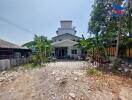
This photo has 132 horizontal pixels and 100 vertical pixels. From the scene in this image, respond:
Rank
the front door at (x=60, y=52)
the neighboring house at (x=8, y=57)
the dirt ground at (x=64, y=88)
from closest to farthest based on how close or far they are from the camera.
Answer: the dirt ground at (x=64, y=88) < the neighboring house at (x=8, y=57) < the front door at (x=60, y=52)

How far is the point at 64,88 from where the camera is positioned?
1193 cm

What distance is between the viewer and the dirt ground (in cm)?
1115

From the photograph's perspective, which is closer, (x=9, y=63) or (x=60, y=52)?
(x=9, y=63)

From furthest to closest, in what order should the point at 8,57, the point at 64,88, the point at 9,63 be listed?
the point at 8,57
the point at 9,63
the point at 64,88

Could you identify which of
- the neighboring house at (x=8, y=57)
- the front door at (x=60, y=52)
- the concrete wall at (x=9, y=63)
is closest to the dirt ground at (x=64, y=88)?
the concrete wall at (x=9, y=63)

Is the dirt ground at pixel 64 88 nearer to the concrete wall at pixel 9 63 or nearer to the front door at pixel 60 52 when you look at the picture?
the concrete wall at pixel 9 63

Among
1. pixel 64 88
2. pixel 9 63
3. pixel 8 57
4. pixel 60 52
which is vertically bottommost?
pixel 64 88

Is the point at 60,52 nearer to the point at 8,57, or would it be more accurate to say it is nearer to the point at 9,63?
the point at 8,57

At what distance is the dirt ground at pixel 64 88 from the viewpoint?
11.1m

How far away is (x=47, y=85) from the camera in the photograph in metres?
12.6

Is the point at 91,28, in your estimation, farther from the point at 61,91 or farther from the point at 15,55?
the point at 61,91

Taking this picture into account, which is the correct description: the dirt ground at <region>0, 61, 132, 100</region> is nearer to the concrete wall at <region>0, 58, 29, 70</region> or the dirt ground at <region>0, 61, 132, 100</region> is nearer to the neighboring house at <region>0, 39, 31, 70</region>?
the concrete wall at <region>0, 58, 29, 70</region>

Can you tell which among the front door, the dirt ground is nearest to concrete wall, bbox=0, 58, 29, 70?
the dirt ground

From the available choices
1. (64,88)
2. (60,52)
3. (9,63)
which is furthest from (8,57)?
(64,88)
